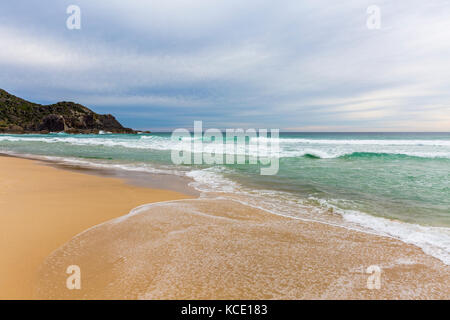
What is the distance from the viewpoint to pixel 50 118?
82.1 m

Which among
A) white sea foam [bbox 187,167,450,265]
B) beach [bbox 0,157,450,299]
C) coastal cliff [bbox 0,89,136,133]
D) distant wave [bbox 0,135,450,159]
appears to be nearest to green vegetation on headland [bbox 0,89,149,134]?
coastal cliff [bbox 0,89,136,133]

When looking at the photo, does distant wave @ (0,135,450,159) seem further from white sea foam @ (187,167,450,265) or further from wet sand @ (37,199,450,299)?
wet sand @ (37,199,450,299)

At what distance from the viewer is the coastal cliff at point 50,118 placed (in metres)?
80.3

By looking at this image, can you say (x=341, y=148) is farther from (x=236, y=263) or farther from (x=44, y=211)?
(x=44, y=211)

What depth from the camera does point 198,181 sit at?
819 centimetres

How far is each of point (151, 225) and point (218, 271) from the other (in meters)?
1.86

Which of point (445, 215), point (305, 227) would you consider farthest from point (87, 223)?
point (445, 215)

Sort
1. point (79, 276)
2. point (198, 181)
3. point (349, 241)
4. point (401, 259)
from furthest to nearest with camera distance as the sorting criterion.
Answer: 1. point (198, 181)
2. point (349, 241)
3. point (401, 259)
4. point (79, 276)

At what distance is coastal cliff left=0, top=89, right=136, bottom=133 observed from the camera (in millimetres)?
80312

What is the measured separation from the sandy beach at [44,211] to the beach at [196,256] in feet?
0.06

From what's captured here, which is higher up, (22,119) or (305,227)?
(22,119)

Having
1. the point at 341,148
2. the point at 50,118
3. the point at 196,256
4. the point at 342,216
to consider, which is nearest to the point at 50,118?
the point at 50,118

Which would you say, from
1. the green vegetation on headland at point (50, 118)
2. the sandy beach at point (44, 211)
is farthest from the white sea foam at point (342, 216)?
the green vegetation on headland at point (50, 118)
